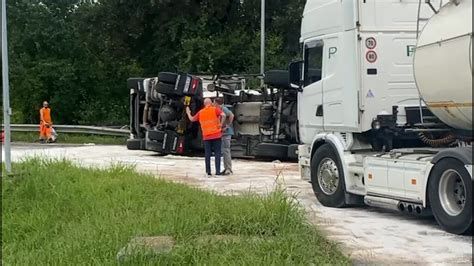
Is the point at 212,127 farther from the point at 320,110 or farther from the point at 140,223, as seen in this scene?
the point at 140,223

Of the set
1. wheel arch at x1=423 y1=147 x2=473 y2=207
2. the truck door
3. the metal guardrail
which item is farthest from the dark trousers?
the metal guardrail

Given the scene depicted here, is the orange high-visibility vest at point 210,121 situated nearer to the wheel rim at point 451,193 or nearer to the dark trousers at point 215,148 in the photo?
the dark trousers at point 215,148

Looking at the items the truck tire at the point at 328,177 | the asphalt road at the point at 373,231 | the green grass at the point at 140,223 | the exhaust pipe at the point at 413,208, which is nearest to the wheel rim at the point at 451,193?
the asphalt road at the point at 373,231

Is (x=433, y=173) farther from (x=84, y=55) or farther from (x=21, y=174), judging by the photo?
(x=84, y=55)

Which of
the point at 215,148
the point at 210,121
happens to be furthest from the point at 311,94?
the point at 215,148

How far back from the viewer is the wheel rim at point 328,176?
10.2 metres

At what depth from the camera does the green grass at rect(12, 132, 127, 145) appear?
26.3 meters

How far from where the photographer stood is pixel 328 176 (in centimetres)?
1034

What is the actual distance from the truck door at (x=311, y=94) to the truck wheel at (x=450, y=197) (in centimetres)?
274

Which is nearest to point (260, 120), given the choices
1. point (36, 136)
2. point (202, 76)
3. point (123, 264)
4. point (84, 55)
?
point (202, 76)

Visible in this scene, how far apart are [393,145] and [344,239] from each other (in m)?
2.43

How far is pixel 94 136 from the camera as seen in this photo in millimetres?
27766

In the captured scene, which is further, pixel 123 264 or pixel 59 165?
pixel 59 165

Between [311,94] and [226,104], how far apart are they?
6.78 m
